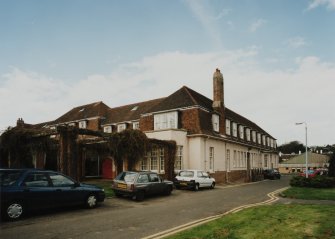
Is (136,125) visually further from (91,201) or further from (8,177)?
(8,177)

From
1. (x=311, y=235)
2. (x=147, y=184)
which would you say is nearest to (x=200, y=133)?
(x=147, y=184)

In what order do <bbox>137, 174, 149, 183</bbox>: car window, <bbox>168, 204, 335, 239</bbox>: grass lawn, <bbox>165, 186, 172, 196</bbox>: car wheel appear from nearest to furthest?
1. <bbox>168, 204, 335, 239</bbox>: grass lawn
2. <bbox>137, 174, 149, 183</bbox>: car window
3. <bbox>165, 186, 172, 196</bbox>: car wheel

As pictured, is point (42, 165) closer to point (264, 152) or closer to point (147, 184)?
point (147, 184)

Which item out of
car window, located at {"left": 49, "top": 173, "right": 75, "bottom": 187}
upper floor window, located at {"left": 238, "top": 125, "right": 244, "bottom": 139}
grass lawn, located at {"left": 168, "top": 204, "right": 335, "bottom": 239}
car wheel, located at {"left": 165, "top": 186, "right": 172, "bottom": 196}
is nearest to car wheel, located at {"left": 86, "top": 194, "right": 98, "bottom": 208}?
car window, located at {"left": 49, "top": 173, "right": 75, "bottom": 187}

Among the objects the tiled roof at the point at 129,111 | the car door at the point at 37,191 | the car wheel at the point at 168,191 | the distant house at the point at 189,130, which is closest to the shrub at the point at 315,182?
the distant house at the point at 189,130

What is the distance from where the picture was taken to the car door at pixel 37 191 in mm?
10555

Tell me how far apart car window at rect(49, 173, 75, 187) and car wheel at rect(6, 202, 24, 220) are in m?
1.56

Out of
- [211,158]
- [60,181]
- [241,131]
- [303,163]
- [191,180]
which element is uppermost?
[241,131]

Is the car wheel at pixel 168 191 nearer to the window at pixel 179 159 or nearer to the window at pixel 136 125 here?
the window at pixel 179 159

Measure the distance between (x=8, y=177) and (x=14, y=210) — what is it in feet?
3.72

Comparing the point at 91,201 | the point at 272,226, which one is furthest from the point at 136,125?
the point at 272,226

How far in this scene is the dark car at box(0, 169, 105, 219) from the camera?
10.1m

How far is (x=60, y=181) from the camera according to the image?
11977mm

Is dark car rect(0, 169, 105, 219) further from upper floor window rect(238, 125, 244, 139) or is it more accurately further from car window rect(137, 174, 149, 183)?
upper floor window rect(238, 125, 244, 139)
